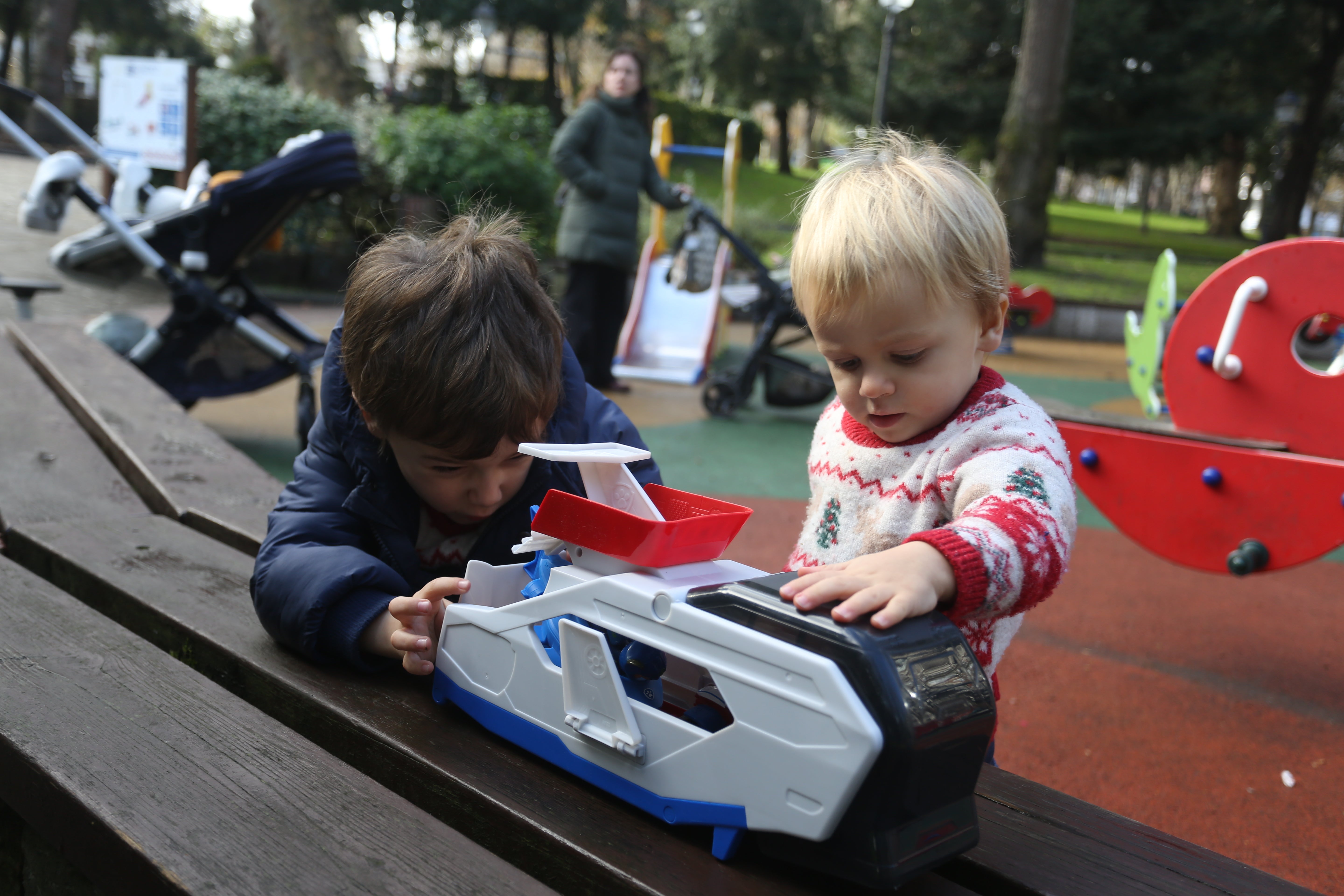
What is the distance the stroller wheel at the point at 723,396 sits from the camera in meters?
6.50

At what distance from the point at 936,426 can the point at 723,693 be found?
57cm

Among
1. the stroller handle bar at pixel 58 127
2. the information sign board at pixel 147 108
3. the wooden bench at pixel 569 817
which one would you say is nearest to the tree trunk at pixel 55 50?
the information sign board at pixel 147 108

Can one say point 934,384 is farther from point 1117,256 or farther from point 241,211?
point 1117,256

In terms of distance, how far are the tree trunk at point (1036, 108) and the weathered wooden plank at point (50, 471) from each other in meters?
12.3

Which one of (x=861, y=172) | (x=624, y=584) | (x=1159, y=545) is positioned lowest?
(x=1159, y=545)

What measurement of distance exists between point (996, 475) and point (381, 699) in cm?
83

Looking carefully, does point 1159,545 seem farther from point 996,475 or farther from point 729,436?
point 729,436

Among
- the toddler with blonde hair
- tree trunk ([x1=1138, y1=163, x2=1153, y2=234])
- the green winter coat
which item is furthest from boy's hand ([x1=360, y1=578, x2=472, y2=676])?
tree trunk ([x1=1138, y1=163, x2=1153, y2=234])

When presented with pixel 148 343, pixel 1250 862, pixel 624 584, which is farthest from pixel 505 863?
pixel 148 343

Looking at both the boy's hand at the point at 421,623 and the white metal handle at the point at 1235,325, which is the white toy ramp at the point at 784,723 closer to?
the boy's hand at the point at 421,623

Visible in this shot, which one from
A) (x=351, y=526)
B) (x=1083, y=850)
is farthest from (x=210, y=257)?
(x=1083, y=850)

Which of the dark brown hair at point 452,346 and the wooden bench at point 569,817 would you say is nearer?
the wooden bench at point 569,817

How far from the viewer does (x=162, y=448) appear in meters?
2.70

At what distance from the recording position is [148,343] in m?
4.76
